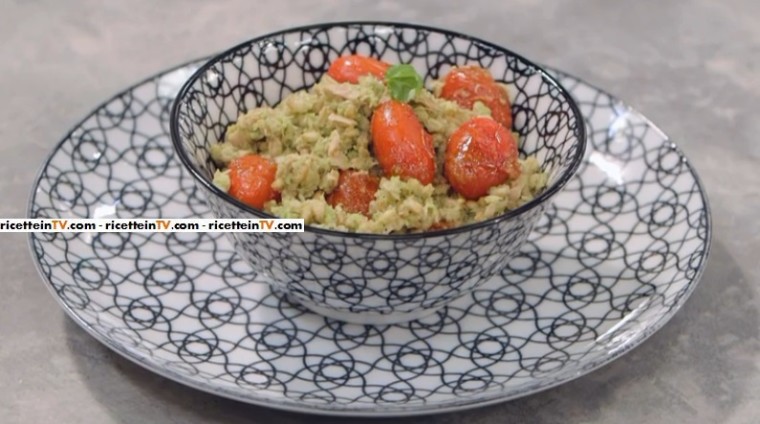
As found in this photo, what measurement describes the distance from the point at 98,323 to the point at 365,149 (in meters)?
0.49

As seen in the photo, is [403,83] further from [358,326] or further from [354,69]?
[358,326]

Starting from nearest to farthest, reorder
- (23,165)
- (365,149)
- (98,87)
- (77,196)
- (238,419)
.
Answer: (238,419)
(365,149)
(77,196)
(23,165)
(98,87)

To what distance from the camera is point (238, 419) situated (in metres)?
1.39

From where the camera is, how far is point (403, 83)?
151cm

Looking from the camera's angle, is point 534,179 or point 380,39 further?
point 380,39

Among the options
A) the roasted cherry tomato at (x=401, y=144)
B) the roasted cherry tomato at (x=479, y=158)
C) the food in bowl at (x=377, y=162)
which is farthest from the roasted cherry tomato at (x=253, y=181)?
the roasted cherry tomato at (x=479, y=158)

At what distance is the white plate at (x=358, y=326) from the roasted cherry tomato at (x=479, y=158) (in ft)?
0.73

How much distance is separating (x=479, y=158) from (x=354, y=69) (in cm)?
32

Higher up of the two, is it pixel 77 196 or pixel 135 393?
pixel 77 196

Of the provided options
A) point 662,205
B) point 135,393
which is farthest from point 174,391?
point 662,205

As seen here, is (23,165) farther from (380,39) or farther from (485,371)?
(485,371)

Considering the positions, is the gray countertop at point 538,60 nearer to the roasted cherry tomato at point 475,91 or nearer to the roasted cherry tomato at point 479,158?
the roasted cherry tomato at point 479,158

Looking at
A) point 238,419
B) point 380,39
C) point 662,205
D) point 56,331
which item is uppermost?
point 380,39

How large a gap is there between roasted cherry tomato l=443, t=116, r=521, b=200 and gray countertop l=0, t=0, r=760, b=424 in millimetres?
341
